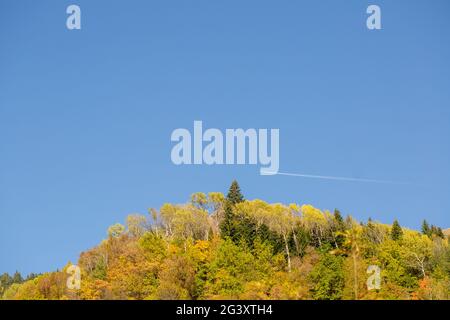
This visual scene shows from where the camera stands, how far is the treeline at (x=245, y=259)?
7025 cm

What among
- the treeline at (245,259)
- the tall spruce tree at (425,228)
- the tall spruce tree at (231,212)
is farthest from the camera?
the tall spruce tree at (425,228)

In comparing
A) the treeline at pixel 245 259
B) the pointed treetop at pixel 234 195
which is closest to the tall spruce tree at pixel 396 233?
the treeline at pixel 245 259

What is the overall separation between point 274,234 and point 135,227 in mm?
27891

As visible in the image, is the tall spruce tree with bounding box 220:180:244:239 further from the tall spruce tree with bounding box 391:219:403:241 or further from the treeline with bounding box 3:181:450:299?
the tall spruce tree with bounding box 391:219:403:241

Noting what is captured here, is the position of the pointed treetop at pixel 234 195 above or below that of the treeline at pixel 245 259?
above

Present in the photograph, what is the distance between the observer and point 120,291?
238 ft

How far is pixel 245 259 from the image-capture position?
248 ft

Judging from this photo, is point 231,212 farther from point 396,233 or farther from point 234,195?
point 396,233

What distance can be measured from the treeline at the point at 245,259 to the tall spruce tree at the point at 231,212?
164mm

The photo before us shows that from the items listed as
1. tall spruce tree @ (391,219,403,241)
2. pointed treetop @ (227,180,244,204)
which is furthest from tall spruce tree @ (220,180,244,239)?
tall spruce tree @ (391,219,403,241)

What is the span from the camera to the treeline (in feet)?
230

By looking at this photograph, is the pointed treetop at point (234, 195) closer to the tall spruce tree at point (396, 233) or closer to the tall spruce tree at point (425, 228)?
the tall spruce tree at point (396, 233)

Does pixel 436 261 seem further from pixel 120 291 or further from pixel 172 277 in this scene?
pixel 120 291
